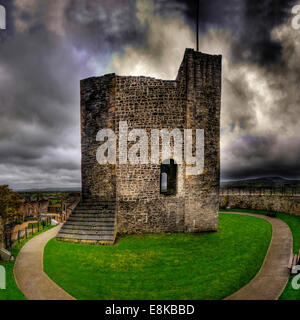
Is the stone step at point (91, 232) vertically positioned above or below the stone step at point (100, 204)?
below

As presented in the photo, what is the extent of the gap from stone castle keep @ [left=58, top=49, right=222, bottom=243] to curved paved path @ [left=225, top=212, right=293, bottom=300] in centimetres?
334

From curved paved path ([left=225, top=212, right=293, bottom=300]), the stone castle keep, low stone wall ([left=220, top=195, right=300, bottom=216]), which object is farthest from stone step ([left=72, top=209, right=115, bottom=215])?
low stone wall ([left=220, top=195, right=300, bottom=216])

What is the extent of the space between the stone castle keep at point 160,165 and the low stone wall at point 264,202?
8.26 m

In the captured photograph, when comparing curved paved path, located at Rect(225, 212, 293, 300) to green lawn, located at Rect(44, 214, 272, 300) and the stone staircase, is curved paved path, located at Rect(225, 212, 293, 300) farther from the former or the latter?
the stone staircase

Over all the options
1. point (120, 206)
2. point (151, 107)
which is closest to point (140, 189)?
point (120, 206)

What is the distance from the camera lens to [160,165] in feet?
35.9

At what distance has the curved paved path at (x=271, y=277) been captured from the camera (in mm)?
4855

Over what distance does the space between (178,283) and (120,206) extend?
5832 millimetres

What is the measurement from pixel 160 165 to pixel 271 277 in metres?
6.82

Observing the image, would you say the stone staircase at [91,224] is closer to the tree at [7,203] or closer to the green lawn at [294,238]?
the tree at [7,203]

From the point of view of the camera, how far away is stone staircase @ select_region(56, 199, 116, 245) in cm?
913

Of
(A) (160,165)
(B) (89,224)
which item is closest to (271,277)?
(A) (160,165)

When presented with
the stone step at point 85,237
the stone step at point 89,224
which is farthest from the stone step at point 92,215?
the stone step at point 85,237
